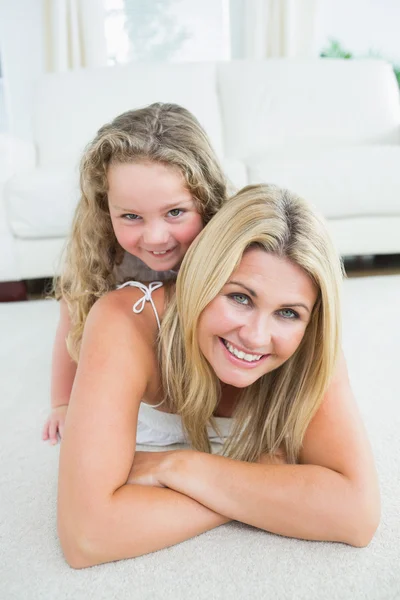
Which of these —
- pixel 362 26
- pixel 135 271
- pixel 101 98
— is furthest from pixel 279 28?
pixel 135 271

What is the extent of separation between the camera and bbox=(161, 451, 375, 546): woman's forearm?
88cm

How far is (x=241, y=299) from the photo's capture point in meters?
0.91

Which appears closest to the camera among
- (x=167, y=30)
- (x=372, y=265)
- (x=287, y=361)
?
(x=287, y=361)

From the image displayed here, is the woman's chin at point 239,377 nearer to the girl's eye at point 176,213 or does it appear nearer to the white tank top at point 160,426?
the white tank top at point 160,426

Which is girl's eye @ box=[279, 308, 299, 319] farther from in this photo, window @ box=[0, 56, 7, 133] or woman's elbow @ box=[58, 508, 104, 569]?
window @ box=[0, 56, 7, 133]

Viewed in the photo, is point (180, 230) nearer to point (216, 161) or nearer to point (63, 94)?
point (216, 161)

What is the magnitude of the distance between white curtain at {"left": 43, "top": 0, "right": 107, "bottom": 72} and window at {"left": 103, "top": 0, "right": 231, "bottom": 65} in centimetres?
27

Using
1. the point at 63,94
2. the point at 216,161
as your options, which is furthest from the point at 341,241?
the point at 63,94

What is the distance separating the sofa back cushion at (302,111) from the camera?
2.99 m

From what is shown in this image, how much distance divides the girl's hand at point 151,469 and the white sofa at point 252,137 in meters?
1.54

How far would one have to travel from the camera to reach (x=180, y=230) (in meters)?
1.16

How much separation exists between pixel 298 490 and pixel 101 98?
252 cm

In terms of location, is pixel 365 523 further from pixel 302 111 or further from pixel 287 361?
pixel 302 111

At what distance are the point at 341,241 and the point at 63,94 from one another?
163cm
